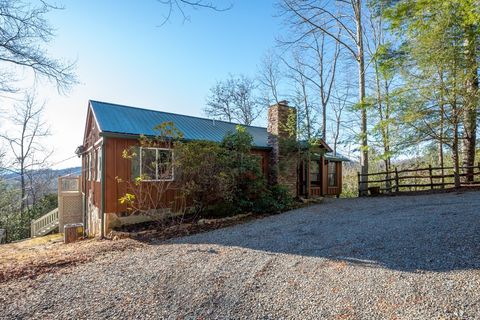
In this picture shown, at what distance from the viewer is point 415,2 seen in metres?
5.06

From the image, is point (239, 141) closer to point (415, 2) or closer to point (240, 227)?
point (240, 227)

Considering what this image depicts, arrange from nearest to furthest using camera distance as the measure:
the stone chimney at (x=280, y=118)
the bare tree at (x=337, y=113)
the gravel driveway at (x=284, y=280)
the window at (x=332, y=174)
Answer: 1. the gravel driveway at (x=284, y=280)
2. the stone chimney at (x=280, y=118)
3. the window at (x=332, y=174)
4. the bare tree at (x=337, y=113)

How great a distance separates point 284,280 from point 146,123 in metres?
7.71

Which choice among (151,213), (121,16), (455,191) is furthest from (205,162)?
(455,191)

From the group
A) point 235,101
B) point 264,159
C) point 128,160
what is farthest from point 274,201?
point 235,101

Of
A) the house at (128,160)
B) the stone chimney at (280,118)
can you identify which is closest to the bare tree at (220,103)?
the house at (128,160)

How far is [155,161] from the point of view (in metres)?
8.23

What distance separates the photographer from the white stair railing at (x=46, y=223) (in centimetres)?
1370

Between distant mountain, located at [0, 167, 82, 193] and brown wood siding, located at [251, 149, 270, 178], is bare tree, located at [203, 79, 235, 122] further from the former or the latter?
brown wood siding, located at [251, 149, 270, 178]

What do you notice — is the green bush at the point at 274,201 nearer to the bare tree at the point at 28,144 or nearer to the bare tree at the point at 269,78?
the bare tree at the point at 269,78

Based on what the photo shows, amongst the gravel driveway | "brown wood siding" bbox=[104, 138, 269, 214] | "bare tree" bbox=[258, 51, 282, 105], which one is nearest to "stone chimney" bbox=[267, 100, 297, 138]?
"brown wood siding" bbox=[104, 138, 269, 214]

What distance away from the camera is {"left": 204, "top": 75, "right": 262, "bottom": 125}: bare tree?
24219 mm

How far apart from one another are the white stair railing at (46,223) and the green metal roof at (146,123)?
790cm

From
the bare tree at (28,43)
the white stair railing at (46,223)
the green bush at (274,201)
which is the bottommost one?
the white stair railing at (46,223)
